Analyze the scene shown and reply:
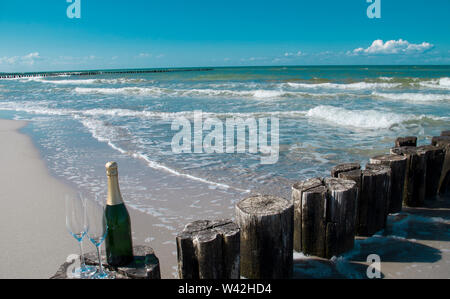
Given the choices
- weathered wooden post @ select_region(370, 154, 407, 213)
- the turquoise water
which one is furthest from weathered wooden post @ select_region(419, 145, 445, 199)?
the turquoise water

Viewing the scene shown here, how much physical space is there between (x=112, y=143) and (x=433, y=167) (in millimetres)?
7291

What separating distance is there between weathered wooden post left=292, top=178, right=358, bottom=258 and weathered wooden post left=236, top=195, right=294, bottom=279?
16.0 inches

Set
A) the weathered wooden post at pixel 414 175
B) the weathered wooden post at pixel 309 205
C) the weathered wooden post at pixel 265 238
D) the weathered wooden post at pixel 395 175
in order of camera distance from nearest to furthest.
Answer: the weathered wooden post at pixel 265 238, the weathered wooden post at pixel 309 205, the weathered wooden post at pixel 395 175, the weathered wooden post at pixel 414 175

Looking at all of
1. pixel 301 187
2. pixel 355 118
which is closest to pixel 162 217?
pixel 301 187

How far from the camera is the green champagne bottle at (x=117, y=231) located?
2152 mm

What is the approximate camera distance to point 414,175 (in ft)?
15.0

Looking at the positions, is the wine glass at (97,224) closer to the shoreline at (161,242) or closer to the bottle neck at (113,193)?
the bottle neck at (113,193)

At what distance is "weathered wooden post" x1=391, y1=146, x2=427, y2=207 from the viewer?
4.51m

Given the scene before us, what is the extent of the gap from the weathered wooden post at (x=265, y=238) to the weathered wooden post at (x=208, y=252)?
298 mm

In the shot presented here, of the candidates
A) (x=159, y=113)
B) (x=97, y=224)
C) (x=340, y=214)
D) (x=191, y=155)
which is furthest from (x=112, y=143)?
(x=97, y=224)

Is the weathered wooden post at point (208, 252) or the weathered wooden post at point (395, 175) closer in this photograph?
the weathered wooden post at point (208, 252)

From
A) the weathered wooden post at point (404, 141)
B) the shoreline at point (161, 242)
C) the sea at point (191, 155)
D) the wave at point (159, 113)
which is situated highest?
the wave at point (159, 113)

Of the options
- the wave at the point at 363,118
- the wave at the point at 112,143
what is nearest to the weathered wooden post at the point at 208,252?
the wave at the point at 112,143

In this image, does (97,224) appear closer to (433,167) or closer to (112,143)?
(433,167)
